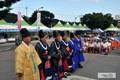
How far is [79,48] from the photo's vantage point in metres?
16.6

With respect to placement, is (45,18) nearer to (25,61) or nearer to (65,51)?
(65,51)

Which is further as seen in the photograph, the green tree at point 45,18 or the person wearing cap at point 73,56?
the green tree at point 45,18

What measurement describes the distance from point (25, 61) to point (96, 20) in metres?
123

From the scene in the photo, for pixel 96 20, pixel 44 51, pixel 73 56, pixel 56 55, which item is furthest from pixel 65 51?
pixel 96 20

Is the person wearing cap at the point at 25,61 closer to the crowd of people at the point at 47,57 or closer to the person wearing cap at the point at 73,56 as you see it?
the crowd of people at the point at 47,57

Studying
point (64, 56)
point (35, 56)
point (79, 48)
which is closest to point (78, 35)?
point (79, 48)

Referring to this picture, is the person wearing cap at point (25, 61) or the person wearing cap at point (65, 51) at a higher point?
the person wearing cap at point (25, 61)

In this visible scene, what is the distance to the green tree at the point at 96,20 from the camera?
13048cm

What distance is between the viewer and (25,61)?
7621 millimetres

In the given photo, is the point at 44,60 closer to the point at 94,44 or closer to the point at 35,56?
the point at 35,56

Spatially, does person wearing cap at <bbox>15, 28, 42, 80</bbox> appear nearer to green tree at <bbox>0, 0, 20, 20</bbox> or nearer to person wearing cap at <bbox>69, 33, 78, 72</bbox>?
person wearing cap at <bbox>69, 33, 78, 72</bbox>

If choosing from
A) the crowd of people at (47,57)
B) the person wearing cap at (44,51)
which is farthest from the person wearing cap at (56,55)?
the person wearing cap at (44,51)

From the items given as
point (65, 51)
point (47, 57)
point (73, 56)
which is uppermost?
point (47, 57)

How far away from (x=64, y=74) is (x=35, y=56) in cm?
590
